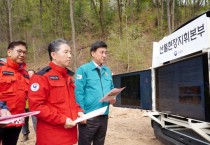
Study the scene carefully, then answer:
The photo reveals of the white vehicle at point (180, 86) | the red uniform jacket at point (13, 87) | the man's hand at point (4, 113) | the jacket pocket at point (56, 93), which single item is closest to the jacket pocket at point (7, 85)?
the red uniform jacket at point (13, 87)

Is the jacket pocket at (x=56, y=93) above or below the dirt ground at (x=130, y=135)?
above

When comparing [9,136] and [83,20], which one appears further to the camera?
[83,20]

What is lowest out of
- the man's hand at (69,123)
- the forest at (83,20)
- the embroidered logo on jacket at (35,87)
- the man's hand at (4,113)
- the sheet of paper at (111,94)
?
the man's hand at (69,123)

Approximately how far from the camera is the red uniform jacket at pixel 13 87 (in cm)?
330

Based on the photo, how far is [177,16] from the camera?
108 feet

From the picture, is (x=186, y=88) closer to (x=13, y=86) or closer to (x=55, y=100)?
(x=55, y=100)

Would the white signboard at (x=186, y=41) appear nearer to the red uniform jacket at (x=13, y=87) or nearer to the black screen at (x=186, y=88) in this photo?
the black screen at (x=186, y=88)

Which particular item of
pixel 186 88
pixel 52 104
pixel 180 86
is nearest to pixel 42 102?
pixel 52 104

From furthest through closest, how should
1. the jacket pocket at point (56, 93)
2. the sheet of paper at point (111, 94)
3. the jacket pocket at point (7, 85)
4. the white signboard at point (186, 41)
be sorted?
the white signboard at point (186, 41) < the sheet of paper at point (111, 94) < the jacket pocket at point (7, 85) < the jacket pocket at point (56, 93)

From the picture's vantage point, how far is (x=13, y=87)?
132 inches

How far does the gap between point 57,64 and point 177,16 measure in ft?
104

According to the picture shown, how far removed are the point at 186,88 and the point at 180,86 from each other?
0.78ft

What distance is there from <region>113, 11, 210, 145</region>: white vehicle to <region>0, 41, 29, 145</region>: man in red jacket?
228cm

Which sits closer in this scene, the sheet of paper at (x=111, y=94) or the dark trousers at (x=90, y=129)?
the sheet of paper at (x=111, y=94)
